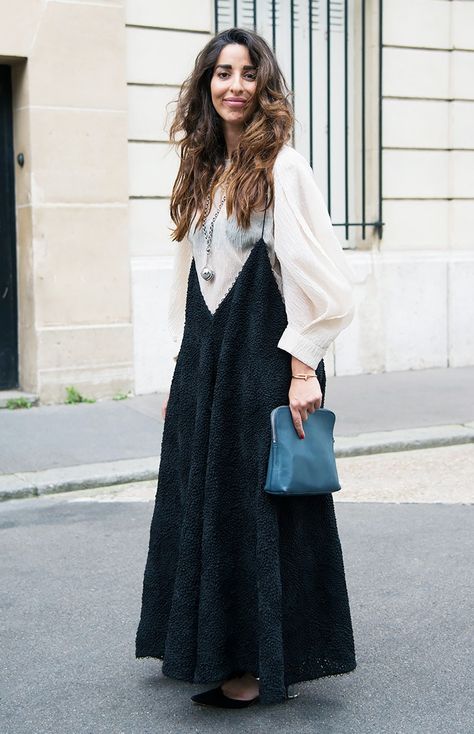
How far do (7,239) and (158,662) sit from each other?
6124 millimetres

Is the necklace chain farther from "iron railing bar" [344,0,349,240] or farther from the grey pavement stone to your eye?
"iron railing bar" [344,0,349,240]

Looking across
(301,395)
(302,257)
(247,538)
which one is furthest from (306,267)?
(247,538)

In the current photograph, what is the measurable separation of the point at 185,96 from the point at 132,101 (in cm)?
618

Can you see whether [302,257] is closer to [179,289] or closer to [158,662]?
[179,289]

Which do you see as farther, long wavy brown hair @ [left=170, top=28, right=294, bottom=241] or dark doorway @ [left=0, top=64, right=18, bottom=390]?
dark doorway @ [left=0, top=64, right=18, bottom=390]

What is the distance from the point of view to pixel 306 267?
318 cm

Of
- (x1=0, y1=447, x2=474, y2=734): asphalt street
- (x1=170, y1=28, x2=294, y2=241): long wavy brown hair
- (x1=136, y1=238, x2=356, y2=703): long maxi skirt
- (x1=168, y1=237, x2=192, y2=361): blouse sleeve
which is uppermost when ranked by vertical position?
(x1=170, y1=28, x2=294, y2=241): long wavy brown hair

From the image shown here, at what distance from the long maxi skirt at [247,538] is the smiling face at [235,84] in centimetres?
42

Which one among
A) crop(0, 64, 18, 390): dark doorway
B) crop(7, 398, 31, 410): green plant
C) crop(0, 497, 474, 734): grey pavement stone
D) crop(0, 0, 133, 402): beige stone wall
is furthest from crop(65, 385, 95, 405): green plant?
crop(0, 497, 474, 734): grey pavement stone

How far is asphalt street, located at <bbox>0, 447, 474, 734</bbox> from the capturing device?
3.42 meters

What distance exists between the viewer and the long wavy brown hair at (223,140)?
3238 mm

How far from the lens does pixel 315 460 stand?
3.21 m

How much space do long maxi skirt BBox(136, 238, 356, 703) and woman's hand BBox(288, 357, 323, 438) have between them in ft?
0.14

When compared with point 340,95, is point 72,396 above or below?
below
